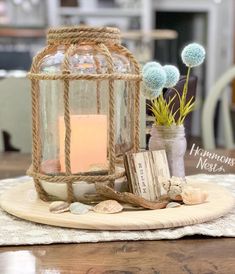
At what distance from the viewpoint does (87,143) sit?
2.58 ft

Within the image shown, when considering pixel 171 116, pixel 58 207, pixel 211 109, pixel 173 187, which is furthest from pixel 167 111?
pixel 211 109

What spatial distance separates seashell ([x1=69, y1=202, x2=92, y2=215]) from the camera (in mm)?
723

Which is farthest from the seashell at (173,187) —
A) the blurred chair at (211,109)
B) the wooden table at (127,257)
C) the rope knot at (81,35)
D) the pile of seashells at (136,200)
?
the blurred chair at (211,109)

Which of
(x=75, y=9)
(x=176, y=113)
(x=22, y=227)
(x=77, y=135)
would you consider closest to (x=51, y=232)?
(x=22, y=227)

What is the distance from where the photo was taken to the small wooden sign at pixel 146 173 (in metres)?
0.77

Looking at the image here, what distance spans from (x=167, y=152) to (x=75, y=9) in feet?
16.5

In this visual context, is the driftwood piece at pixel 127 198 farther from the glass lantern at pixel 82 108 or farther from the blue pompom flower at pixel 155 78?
the blue pompom flower at pixel 155 78

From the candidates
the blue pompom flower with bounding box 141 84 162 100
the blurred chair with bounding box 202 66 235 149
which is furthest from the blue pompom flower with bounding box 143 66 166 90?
the blurred chair with bounding box 202 66 235 149

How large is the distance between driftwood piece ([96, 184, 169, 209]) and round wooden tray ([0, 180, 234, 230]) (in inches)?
0.7

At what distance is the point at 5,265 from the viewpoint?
0.58 metres

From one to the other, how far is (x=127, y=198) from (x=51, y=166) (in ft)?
0.42

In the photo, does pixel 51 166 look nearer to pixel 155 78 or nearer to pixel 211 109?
pixel 155 78

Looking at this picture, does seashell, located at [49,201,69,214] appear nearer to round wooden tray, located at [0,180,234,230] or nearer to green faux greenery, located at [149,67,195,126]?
round wooden tray, located at [0,180,234,230]

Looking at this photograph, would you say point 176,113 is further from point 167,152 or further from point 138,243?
point 138,243
